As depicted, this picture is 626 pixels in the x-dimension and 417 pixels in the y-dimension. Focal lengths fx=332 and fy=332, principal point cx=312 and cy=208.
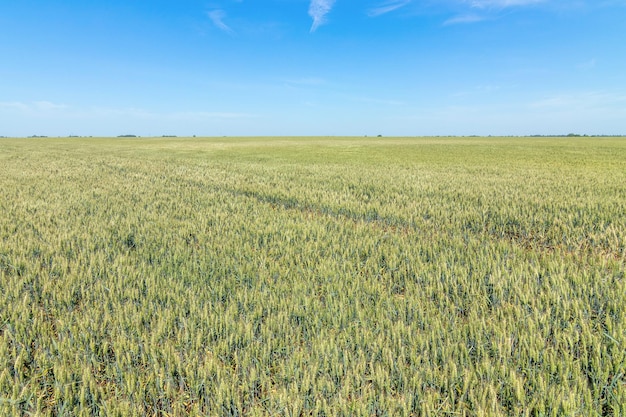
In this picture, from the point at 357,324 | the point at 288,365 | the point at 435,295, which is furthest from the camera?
the point at 435,295

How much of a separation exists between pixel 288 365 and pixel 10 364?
7.43ft

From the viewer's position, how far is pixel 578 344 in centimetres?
275

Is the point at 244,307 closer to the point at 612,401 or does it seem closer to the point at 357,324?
the point at 357,324

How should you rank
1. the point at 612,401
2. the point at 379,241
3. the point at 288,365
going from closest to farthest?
the point at 612,401 → the point at 288,365 → the point at 379,241

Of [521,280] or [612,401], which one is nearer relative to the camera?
[612,401]

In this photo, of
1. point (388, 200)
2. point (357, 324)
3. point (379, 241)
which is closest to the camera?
point (357, 324)

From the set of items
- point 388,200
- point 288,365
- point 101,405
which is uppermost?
point 388,200

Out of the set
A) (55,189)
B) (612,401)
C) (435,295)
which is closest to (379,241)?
(435,295)

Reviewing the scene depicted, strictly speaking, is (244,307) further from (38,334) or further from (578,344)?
(578,344)

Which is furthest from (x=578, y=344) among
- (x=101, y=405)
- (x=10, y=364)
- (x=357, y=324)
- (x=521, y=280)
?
(x=10, y=364)

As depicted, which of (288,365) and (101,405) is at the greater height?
(288,365)

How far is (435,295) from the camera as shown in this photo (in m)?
3.79

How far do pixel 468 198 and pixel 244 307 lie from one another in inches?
327

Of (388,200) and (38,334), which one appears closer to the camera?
(38,334)
